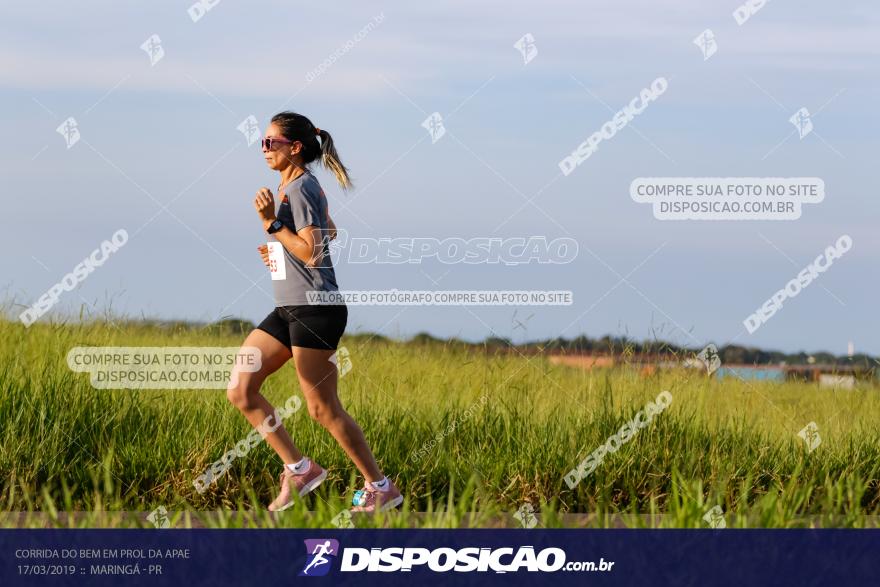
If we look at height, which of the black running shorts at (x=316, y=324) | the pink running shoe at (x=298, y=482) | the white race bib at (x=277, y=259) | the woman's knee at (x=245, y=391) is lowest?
the pink running shoe at (x=298, y=482)

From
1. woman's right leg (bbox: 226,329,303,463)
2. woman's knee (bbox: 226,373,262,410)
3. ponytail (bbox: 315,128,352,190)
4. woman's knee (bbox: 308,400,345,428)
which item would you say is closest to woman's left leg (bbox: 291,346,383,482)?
woman's knee (bbox: 308,400,345,428)

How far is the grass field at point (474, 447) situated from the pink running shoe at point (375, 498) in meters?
0.14

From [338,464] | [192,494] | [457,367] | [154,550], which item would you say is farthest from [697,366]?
[154,550]

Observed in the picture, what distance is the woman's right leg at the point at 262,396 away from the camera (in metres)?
6.59

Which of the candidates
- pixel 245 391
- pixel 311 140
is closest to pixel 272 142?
pixel 311 140

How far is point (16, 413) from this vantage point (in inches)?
290

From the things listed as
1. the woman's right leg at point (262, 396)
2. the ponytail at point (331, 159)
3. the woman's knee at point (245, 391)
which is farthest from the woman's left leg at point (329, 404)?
the ponytail at point (331, 159)

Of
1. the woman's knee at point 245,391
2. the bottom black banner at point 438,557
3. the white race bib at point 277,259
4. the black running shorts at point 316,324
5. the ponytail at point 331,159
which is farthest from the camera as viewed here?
the ponytail at point 331,159

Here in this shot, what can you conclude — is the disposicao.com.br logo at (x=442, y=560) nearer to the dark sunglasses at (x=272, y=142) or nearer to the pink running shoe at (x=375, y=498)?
the pink running shoe at (x=375, y=498)

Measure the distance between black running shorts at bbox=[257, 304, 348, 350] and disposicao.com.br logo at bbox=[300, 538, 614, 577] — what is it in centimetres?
135

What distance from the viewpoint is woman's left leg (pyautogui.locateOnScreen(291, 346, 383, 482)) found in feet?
21.1

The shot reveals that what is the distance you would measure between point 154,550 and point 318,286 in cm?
181

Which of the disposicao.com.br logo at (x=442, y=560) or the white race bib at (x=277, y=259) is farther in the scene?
the white race bib at (x=277, y=259)

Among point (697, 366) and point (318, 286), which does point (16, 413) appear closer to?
point (318, 286)
